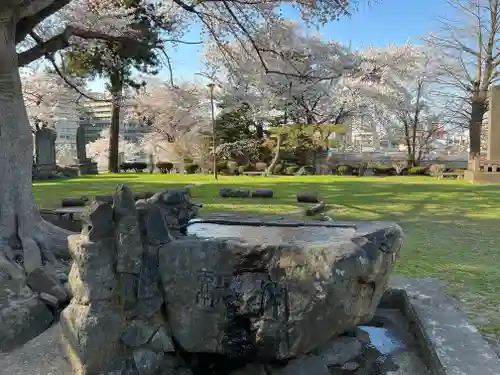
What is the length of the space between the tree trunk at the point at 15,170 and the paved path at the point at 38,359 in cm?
172

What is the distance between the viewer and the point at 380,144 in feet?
102

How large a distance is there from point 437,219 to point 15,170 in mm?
6755

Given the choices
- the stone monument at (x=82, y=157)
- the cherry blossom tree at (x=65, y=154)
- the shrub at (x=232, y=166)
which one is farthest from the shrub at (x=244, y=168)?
the cherry blossom tree at (x=65, y=154)

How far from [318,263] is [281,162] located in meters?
19.7

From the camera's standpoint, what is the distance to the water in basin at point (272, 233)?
305 cm

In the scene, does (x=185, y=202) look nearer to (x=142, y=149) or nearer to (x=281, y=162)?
(x=281, y=162)

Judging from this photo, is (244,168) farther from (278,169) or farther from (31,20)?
(31,20)

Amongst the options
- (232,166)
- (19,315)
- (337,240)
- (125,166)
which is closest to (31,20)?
(19,315)

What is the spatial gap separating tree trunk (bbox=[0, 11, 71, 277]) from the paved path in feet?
5.64

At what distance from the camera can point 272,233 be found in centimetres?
335

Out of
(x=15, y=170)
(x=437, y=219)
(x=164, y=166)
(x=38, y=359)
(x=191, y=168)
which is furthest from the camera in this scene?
(x=164, y=166)

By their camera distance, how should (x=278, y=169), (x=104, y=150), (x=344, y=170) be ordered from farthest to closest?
(x=104, y=150)
(x=344, y=170)
(x=278, y=169)

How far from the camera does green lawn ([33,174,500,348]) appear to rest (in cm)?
407

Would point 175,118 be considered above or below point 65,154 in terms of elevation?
above
